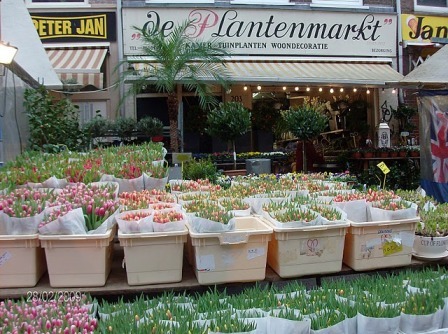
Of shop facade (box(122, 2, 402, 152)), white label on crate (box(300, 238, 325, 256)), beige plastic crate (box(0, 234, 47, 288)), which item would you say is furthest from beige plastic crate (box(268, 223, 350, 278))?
shop facade (box(122, 2, 402, 152))

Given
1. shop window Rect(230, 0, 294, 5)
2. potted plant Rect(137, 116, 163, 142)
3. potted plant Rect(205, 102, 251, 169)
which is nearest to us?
potted plant Rect(205, 102, 251, 169)

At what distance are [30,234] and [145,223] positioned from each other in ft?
2.48

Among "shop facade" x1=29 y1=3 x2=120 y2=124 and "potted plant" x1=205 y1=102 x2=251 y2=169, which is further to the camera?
"shop facade" x1=29 y1=3 x2=120 y2=124

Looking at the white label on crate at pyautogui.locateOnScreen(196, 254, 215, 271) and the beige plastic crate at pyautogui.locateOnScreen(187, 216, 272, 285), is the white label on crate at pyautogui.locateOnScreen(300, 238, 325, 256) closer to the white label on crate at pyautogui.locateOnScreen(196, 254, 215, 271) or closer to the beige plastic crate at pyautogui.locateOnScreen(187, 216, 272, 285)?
the beige plastic crate at pyautogui.locateOnScreen(187, 216, 272, 285)

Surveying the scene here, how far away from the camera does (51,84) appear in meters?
9.13

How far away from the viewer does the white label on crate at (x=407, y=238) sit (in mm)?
3357

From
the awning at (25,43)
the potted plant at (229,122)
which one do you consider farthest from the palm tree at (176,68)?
the awning at (25,43)

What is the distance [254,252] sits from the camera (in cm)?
306

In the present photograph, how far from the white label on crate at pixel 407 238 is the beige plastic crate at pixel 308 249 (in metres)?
0.51

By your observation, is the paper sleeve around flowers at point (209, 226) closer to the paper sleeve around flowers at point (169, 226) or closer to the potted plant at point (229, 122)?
the paper sleeve around flowers at point (169, 226)

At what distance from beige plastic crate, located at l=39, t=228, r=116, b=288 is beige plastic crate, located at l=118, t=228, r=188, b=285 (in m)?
0.17

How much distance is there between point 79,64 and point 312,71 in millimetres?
6413

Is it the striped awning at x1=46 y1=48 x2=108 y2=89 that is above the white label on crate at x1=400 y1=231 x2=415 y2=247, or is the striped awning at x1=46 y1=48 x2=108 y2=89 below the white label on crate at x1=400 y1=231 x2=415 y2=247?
above

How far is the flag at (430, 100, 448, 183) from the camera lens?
8250 mm
